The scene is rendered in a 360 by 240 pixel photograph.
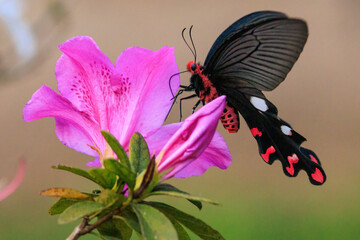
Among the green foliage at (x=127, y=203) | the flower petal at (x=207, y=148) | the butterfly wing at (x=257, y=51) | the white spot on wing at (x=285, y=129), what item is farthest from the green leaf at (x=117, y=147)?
the white spot on wing at (x=285, y=129)

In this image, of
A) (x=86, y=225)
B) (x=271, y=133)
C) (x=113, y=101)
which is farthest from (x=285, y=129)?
(x=86, y=225)

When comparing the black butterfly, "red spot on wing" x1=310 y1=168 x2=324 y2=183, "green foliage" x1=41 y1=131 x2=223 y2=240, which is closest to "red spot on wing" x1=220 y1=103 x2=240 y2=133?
the black butterfly

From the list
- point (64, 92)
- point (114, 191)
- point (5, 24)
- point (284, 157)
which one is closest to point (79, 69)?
point (64, 92)

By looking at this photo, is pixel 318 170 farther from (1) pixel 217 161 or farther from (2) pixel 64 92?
(2) pixel 64 92

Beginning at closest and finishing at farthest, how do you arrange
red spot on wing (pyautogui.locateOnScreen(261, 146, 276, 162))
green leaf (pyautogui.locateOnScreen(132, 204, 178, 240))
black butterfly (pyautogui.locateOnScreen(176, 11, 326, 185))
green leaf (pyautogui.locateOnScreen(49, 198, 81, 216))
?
green leaf (pyautogui.locateOnScreen(132, 204, 178, 240)) → green leaf (pyautogui.locateOnScreen(49, 198, 81, 216)) → black butterfly (pyautogui.locateOnScreen(176, 11, 326, 185)) → red spot on wing (pyautogui.locateOnScreen(261, 146, 276, 162))

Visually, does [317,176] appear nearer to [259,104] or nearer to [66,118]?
[259,104]

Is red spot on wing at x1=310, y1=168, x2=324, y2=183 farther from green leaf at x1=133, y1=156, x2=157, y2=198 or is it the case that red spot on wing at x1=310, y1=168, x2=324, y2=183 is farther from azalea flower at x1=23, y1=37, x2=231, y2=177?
green leaf at x1=133, y1=156, x2=157, y2=198

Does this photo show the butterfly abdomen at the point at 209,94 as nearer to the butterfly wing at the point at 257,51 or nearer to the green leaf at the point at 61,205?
the butterfly wing at the point at 257,51
